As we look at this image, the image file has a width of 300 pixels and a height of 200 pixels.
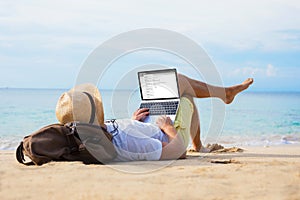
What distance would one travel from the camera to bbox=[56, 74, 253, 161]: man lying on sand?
3875mm

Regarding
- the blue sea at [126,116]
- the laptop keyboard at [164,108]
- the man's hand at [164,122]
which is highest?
the laptop keyboard at [164,108]

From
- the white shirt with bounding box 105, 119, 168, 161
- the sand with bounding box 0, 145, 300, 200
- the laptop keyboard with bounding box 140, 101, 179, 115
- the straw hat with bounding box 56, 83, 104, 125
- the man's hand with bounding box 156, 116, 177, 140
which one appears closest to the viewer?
the sand with bounding box 0, 145, 300, 200

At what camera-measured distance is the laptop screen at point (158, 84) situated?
14.9 ft

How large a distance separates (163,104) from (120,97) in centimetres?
57

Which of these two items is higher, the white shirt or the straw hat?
the straw hat

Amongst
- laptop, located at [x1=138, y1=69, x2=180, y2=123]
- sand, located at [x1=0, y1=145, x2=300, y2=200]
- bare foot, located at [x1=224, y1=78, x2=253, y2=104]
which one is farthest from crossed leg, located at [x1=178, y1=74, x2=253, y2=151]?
sand, located at [x1=0, y1=145, x2=300, y2=200]

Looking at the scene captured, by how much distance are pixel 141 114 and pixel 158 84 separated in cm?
36

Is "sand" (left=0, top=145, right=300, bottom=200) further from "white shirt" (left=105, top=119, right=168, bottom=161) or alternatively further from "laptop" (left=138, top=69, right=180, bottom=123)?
"laptop" (left=138, top=69, right=180, bottom=123)

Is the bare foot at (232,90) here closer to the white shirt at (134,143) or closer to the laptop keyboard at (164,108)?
the laptop keyboard at (164,108)

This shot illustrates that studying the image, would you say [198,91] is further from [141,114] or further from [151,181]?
[151,181]

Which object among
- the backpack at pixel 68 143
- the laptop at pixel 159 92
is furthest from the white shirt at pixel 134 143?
the laptop at pixel 159 92

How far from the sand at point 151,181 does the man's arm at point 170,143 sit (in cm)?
21

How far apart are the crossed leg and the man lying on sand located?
2 centimetres

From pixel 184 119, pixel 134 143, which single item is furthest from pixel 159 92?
pixel 134 143
